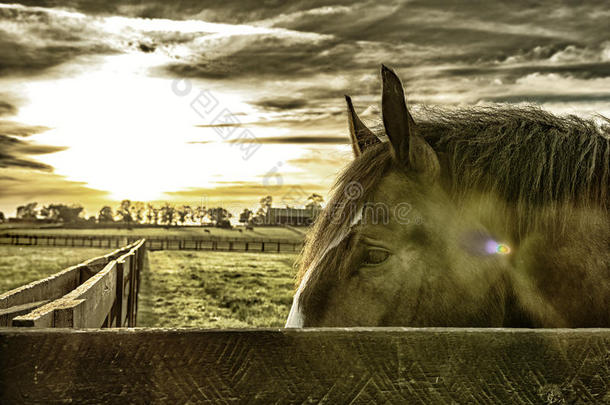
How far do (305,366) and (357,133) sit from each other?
1.72 m

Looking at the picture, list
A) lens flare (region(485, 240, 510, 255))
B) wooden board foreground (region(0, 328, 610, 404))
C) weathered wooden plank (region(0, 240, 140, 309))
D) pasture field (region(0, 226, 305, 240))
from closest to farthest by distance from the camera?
wooden board foreground (region(0, 328, 610, 404)) < lens flare (region(485, 240, 510, 255)) < weathered wooden plank (region(0, 240, 140, 309)) < pasture field (region(0, 226, 305, 240))

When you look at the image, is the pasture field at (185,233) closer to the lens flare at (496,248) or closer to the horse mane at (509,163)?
the horse mane at (509,163)

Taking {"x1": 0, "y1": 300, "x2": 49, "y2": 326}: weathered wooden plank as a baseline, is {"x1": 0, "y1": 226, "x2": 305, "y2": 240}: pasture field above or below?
below

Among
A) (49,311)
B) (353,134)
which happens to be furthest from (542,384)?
(353,134)

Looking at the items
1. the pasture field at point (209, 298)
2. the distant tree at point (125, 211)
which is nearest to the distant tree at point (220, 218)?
the distant tree at point (125, 211)

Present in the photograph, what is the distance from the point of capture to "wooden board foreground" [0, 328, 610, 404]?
35.1 inches

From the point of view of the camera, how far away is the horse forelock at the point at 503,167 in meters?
1.86

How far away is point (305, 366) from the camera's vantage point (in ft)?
3.14

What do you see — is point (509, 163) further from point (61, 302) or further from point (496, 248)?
point (61, 302)

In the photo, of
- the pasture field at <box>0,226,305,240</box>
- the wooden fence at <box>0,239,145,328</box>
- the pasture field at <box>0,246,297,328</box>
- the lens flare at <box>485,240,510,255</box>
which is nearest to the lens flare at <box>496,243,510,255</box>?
the lens flare at <box>485,240,510,255</box>

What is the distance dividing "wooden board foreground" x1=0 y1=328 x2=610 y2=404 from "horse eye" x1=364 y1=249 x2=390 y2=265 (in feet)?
2.64

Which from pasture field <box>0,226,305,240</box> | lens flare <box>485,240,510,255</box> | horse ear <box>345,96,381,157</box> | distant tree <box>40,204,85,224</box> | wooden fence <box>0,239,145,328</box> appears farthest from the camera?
distant tree <box>40,204,85,224</box>

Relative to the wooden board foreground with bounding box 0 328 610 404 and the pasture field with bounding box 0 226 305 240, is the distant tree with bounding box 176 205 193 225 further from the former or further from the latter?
the wooden board foreground with bounding box 0 328 610 404

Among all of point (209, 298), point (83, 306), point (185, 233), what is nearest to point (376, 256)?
point (83, 306)
